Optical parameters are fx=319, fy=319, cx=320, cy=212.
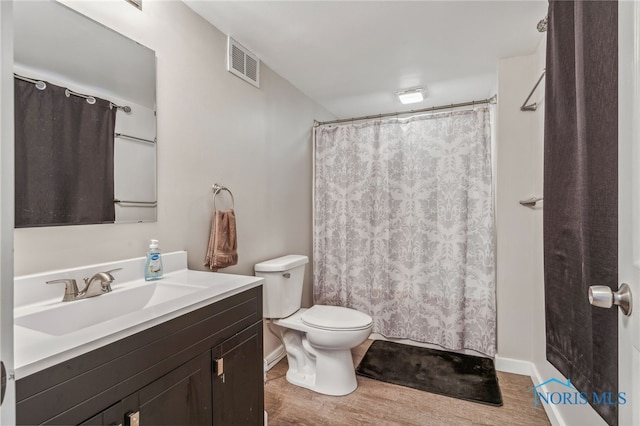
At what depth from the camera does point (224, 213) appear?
1812 millimetres

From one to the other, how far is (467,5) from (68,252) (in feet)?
7.13

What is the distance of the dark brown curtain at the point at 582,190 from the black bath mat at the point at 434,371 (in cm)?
107

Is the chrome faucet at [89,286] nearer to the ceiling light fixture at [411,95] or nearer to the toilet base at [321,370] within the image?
the toilet base at [321,370]

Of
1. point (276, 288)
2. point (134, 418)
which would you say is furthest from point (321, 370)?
point (134, 418)

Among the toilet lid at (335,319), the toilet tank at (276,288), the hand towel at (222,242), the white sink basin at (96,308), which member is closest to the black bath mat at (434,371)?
the toilet lid at (335,319)

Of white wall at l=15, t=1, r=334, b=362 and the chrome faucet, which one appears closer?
the chrome faucet

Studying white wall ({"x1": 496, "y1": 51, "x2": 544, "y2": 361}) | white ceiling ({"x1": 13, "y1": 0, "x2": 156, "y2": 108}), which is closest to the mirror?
white ceiling ({"x1": 13, "y1": 0, "x2": 156, "y2": 108})

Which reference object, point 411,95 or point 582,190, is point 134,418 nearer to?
point 582,190

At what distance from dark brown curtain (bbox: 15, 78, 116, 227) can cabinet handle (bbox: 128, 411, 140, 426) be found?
72 cm

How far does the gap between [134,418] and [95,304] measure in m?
0.46

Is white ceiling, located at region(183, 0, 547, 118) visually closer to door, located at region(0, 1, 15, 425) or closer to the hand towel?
the hand towel

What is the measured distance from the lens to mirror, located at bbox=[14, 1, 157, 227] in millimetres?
1083

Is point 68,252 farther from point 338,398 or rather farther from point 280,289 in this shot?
point 338,398

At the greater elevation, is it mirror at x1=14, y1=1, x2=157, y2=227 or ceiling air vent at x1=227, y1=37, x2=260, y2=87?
ceiling air vent at x1=227, y1=37, x2=260, y2=87
